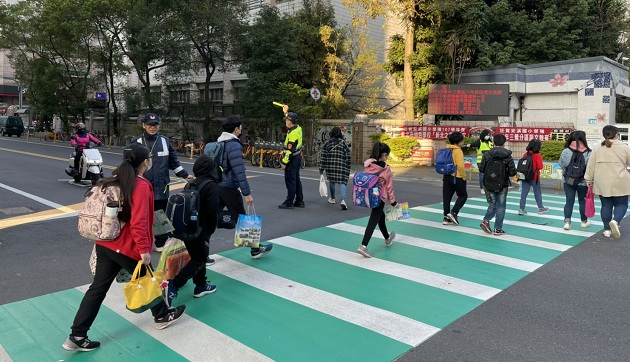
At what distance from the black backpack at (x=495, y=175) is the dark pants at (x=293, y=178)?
384 cm

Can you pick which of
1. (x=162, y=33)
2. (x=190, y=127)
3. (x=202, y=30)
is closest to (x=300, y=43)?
(x=202, y=30)

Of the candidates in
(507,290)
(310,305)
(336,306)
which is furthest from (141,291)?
(507,290)

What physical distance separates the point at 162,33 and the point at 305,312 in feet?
79.9

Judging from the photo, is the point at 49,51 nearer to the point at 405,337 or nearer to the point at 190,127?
the point at 190,127

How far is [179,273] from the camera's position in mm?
4719

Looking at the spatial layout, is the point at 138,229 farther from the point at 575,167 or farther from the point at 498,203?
the point at 575,167

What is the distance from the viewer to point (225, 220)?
233 inches

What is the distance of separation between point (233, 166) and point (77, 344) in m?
2.77

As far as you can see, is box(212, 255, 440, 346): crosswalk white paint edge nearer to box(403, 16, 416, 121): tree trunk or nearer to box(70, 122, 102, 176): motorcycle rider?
box(70, 122, 102, 176): motorcycle rider

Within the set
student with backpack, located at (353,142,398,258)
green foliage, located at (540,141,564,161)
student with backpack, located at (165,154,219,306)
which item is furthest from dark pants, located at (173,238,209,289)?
green foliage, located at (540,141,564,161)

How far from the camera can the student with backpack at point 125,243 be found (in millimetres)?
3732

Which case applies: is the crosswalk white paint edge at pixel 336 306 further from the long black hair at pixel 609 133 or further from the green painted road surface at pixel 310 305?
the long black hair at pixel 609 133

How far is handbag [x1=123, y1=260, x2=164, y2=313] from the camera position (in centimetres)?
374

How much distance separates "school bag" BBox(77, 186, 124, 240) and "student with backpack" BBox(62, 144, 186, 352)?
0.19 ft
